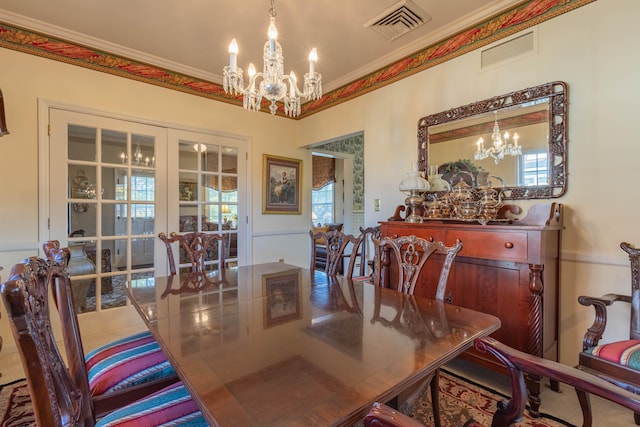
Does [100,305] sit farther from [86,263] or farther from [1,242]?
[1,242]

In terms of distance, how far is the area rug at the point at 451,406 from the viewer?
1.62 meters

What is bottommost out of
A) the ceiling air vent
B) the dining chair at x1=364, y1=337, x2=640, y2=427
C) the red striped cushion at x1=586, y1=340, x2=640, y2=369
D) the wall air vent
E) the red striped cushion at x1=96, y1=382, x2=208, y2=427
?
the red striped cushion at x1=586, y1=340, x2=640, y2=369

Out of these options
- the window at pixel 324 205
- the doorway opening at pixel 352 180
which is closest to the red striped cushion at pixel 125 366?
the doorway opening at pixel 352 180

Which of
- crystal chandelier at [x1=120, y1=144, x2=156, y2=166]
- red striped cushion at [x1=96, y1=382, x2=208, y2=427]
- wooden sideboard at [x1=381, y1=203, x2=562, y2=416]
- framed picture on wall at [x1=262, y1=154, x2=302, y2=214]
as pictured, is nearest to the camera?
red striped cushion at [x1=96, y1=382, x2=208, y2=427]

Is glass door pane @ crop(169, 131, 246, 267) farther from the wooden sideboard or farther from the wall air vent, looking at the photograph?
the wall air vent

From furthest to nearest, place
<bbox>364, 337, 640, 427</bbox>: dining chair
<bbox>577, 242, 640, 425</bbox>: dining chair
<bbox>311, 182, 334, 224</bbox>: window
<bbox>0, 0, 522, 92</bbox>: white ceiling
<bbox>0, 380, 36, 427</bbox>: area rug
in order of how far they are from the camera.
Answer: <bbox>311, 182, 334, 224</bbox>: window < <bbox>0, 0, 522, 92</bbox>: white ceiling < <bbox>0, 380, 36, 427</bbox>: area rug < <bbox>577, 242, 640, 425</bbox>: dining chair < <bbox>364, 337, 640, 427</bbox>: dining chair

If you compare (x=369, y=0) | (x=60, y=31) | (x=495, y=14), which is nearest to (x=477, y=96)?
(x=495, y=14)

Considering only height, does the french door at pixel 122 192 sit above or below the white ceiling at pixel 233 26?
below

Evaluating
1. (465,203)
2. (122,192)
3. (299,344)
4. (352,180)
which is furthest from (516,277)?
(352,180)

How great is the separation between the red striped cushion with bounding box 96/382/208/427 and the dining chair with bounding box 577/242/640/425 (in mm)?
1749

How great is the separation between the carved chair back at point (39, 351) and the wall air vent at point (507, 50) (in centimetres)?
291

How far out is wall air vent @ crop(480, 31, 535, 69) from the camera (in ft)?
7.11

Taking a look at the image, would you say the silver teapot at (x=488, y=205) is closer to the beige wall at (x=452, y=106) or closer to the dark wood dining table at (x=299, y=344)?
the beige wall at (x=452, y=106)

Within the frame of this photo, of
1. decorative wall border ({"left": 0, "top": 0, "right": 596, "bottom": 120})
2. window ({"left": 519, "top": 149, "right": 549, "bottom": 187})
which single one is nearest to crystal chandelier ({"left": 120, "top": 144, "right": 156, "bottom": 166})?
decorative wall border ({"left": 0, "top": 0, "right": 596, "bottom": 120})
